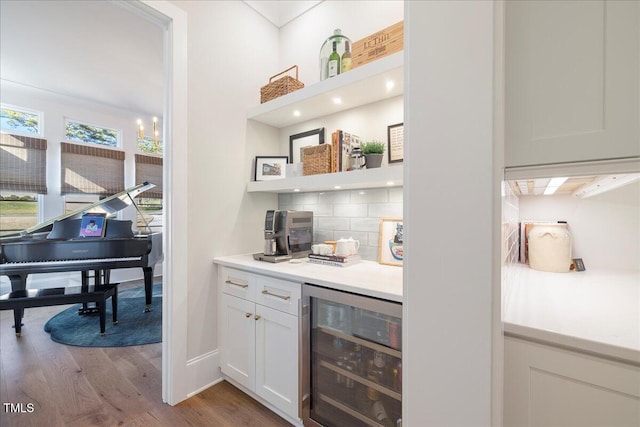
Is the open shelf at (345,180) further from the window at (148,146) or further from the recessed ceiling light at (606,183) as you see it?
the window at (148,146)

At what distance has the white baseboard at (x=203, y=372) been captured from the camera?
5.90 ft

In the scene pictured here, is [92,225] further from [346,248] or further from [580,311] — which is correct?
[580,311]

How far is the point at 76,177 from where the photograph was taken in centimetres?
411

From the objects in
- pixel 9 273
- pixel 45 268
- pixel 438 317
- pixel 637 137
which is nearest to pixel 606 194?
pixel 637 137

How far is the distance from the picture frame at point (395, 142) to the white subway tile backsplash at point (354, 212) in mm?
206

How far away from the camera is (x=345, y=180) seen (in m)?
1.65

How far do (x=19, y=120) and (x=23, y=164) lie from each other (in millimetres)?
666

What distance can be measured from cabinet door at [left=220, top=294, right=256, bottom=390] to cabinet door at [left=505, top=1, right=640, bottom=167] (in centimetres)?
160

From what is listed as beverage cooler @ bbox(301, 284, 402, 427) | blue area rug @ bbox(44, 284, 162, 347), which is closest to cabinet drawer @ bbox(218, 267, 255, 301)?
beverage cooler @ bbox(301, 284, 402, 427)

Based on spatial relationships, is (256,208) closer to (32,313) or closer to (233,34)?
(233,34)

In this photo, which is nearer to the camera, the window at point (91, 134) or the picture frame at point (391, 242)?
the picture frame at point (391, 242)

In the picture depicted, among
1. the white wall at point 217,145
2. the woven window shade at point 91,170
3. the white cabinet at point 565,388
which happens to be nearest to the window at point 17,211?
the woven window shade at point 91,170

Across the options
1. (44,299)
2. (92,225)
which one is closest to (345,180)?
(44,299)

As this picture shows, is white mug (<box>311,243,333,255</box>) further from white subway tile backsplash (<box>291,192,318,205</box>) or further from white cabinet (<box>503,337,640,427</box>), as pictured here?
white cabinet (<box>503,337,640,427</box>)
